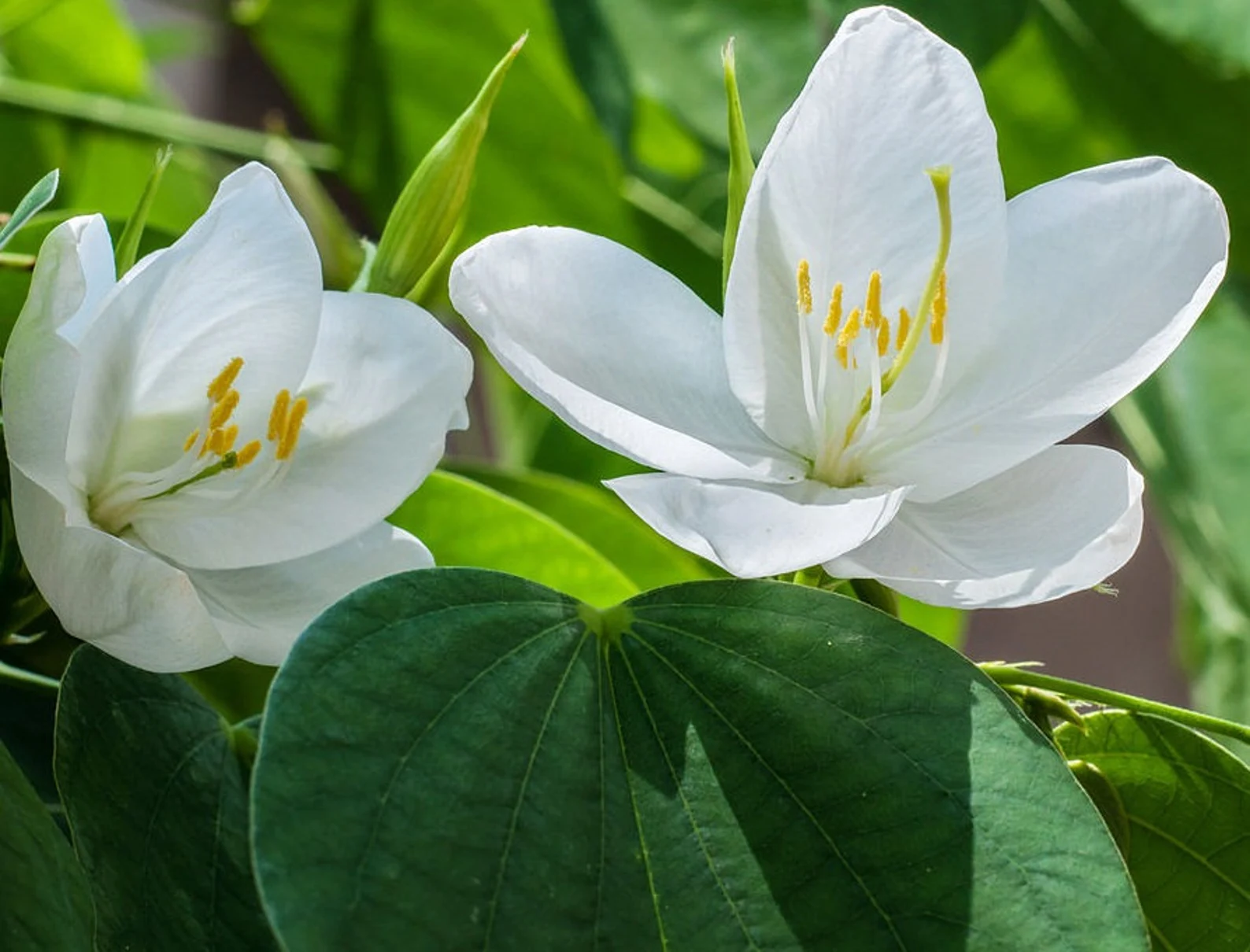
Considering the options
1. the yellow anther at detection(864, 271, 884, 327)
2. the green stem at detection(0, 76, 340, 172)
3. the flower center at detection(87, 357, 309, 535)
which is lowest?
the green stem at detection(0, 76, 340, 172)

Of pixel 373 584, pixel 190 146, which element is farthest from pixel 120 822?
pixel 190 146

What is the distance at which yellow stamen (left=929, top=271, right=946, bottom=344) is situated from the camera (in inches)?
13.1

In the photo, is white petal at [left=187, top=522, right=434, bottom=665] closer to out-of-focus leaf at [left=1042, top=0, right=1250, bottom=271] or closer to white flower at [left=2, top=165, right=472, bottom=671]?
white flower at [left=2, top=165, right=472, bottom=671]

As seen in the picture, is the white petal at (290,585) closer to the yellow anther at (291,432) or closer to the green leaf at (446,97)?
the yellow anther at (291,432)

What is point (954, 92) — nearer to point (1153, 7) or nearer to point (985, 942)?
point (985, 942)

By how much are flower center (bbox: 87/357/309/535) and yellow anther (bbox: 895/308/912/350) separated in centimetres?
13

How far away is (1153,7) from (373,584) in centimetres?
59

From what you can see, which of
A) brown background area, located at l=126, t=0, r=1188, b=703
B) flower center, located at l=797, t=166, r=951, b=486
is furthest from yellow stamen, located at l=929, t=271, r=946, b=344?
brown background area, located at l=126, t=0, r=1188, b=703

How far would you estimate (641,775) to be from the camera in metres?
0.27

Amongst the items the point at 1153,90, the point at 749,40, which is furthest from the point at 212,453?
the point at 1153,90

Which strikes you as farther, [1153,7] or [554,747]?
[1153,7]

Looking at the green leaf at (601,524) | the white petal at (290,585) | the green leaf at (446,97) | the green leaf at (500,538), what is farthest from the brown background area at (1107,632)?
the white petal at (290,585)

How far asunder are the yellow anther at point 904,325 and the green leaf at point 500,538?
11 cm

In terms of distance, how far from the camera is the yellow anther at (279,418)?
0.32 metres
